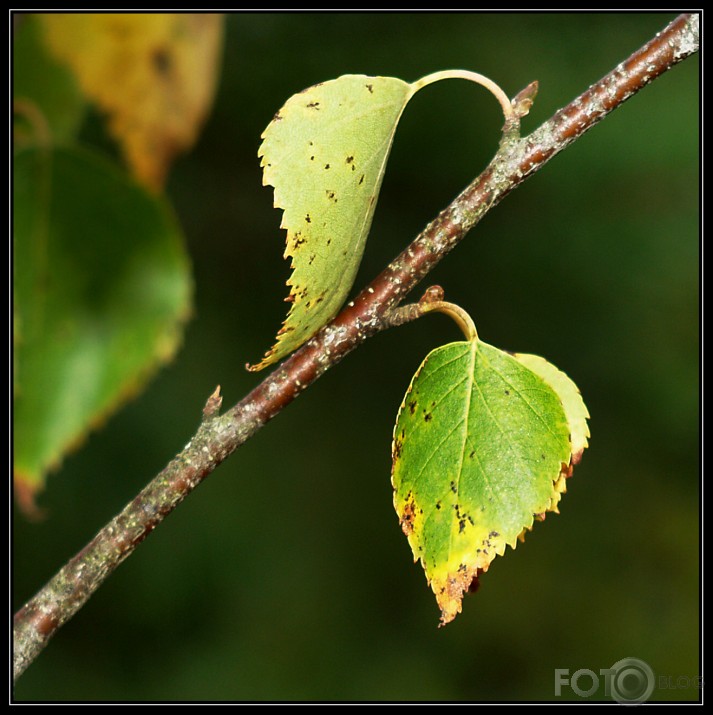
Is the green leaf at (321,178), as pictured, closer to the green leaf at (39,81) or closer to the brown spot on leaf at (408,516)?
the brown spot on leaf at (408,516)

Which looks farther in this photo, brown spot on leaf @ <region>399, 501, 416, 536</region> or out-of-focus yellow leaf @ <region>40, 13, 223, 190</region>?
out-of-focus yellow leaf @ <region>40, 13, 223, 190</region>

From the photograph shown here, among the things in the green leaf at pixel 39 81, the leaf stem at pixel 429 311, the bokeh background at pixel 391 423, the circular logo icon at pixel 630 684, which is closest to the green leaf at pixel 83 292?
the green leaf at pixel 39 81

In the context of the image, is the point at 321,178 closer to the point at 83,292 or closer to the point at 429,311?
the point at 429,311

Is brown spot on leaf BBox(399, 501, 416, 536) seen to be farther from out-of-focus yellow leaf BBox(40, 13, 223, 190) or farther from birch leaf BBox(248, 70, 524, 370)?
out-of-focus yellow leaf BBox(40, 13, 223, 190)

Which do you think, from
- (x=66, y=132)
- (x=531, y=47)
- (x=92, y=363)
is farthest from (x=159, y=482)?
(x=531, y=47)

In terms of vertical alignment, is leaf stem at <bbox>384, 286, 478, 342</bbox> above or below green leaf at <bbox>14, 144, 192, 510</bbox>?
above

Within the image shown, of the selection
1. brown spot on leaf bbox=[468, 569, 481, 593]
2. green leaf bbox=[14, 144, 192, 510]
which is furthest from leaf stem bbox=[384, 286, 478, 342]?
green leaf bbox=[14, 144, 192, 510]
